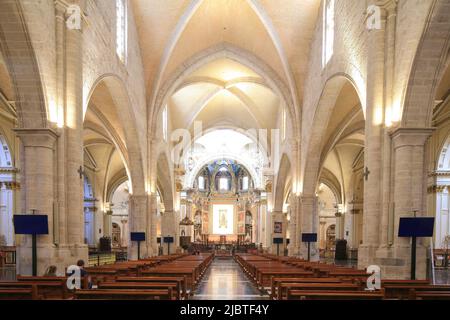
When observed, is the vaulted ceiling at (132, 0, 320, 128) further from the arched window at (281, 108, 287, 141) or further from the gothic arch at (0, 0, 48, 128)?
the gothic arch at (0, 0, 48, 128)

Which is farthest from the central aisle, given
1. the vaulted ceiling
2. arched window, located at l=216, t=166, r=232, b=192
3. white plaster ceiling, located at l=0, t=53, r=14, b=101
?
arched window, located at l=216, t=166, r=232, b=192

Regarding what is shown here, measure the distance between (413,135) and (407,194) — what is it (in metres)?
1.34

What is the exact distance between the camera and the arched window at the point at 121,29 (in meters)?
17.2

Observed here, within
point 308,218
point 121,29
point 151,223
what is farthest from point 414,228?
point 151,223

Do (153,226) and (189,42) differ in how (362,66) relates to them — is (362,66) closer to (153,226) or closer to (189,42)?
(189,42)

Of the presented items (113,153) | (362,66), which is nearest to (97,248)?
(113,153)

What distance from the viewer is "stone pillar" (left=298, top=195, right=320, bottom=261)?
2208 centimetres

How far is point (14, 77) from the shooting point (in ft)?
32.8

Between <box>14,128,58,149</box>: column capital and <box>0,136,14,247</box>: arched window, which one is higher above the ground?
<box>14,128,58,149</box>: column capital

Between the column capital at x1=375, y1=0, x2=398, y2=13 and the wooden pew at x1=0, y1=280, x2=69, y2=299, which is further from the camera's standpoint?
the column capital at x1=375, y1=0, x2=398, y2=13

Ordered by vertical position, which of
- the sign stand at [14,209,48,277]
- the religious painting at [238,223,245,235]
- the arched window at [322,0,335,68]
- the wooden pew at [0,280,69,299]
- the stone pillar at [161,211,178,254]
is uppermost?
the arched window at [322,0,335,68]

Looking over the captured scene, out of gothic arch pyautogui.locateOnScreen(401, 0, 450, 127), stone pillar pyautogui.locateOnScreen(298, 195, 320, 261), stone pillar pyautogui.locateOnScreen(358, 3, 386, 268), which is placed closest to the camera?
gothic arch pyautogui.locateOnScreen(401, 0, 450, 127)

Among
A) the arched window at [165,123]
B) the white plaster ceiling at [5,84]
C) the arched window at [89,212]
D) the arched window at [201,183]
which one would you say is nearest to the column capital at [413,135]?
the white plaster ceiling at [5,84]

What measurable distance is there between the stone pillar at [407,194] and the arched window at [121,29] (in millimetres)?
11466
